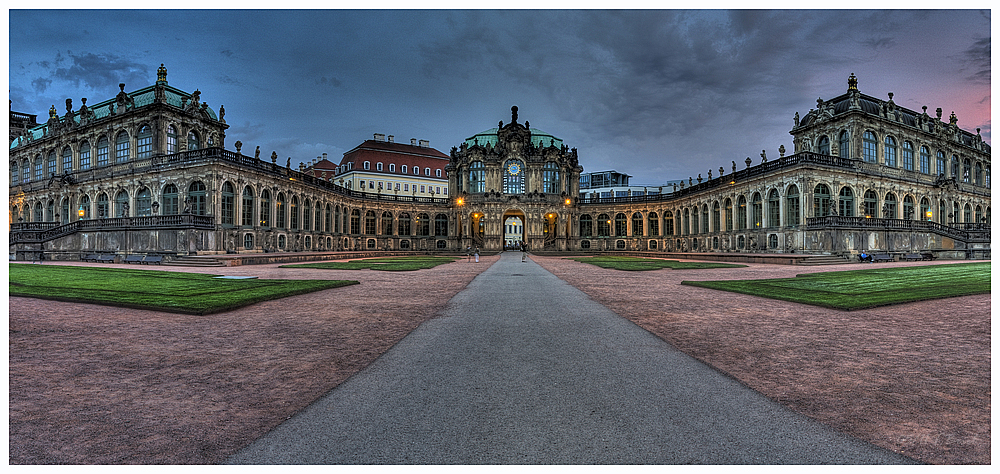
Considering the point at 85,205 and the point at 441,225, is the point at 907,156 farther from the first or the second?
the point at 85,205

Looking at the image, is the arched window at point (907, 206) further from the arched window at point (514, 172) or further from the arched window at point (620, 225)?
the arched window at point (514, 172)

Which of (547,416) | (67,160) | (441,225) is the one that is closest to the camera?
(547,416)

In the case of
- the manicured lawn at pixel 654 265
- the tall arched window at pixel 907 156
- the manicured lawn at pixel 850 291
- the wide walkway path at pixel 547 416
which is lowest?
the manicured lawn at pixel 654 265

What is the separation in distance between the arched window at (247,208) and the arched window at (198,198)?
10.9 ft

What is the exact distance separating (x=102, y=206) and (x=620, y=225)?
71449 millimetres

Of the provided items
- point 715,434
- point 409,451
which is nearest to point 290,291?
point 409,451

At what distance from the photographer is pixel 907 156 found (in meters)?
54.4

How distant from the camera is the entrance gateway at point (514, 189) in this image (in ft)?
253

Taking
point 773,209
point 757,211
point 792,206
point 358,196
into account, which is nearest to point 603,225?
point 757,211

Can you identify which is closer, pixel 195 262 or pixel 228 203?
pixel 195 262

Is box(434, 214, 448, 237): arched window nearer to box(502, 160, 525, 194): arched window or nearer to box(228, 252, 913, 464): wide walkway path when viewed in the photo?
box(502, 160, 525, 194): arched window

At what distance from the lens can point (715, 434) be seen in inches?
160

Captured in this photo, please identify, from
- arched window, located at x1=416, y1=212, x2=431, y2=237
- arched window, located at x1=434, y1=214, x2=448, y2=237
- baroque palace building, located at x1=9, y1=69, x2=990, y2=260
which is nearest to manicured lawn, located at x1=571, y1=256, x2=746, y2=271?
baroque palace building, located at x1=9, y1=69, x2=990, y2=260

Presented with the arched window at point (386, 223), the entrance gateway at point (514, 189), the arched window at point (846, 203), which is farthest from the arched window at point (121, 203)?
the arched window at point (846, 203)
